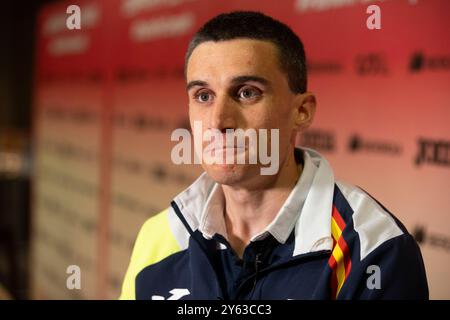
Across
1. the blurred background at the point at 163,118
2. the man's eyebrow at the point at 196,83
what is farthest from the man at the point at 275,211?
the blurred background at the point at 163,118

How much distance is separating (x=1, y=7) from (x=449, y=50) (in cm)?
322

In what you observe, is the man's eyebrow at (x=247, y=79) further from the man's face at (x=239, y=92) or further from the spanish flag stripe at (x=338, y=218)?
the spanish flag stripe at (x=338, y=218)

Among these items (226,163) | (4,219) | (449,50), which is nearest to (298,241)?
(226,163)

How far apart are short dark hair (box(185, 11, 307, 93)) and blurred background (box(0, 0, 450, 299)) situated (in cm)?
25

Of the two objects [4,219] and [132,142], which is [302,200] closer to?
[132,142]

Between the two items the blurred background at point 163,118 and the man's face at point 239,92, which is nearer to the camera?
the man's face at point 239,92

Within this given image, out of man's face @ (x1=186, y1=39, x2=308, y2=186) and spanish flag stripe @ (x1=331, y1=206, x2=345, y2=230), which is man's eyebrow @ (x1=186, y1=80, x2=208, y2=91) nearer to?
man's face @ (x1=186, y1=39, x2=308, y2=186)

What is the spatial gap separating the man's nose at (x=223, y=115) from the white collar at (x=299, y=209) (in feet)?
0.55

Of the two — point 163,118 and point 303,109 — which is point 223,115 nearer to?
point 303,109

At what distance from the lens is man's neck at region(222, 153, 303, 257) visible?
1051 mm

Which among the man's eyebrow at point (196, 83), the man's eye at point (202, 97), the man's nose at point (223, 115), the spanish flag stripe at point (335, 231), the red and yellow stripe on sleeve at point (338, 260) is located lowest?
the red and yellow stripe on sleeve at point (338, 260)

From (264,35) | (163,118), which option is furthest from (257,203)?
(163,118)

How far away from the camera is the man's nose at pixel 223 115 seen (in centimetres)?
98
